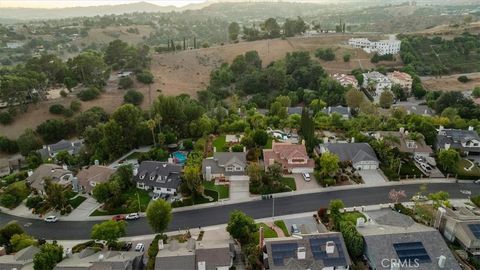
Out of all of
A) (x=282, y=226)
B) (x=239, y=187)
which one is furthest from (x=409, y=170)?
(x=239, y=187)

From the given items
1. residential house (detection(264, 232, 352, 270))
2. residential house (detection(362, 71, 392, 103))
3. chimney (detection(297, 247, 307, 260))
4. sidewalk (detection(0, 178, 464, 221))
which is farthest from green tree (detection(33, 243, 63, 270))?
residential house (detection(362, 71, 392, 103))

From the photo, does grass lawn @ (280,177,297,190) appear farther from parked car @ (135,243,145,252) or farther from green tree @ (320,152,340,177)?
parked car @ (135,243,145,252)

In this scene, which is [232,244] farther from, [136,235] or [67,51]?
[67,51]

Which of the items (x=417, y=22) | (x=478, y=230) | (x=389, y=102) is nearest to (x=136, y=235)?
(x=478, y=230)

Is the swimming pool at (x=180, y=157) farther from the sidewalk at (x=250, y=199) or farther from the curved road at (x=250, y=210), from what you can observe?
the curved road at (x=250, y=210)

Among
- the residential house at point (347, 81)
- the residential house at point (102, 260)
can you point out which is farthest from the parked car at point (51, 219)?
the residential house at point (347, 81)

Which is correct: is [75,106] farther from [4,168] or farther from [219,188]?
[219,188]
